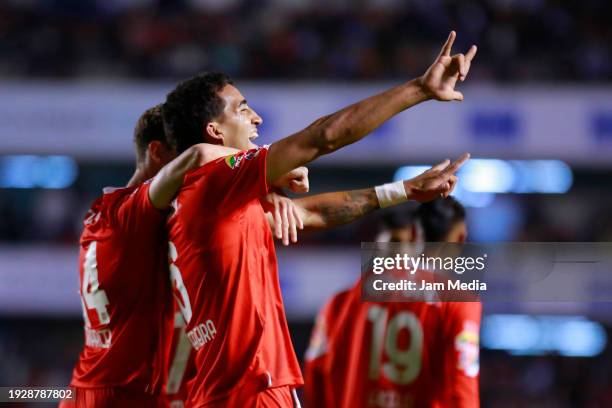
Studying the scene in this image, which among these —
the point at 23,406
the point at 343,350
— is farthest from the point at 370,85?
the point at 343,350

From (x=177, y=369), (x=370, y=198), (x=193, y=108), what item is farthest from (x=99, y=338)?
(x=370, y=198)

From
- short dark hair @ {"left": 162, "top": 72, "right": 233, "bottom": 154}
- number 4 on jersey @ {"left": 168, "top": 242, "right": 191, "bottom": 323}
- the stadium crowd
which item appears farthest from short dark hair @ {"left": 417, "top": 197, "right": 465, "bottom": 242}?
the stadium crowd

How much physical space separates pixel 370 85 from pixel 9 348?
263 inches

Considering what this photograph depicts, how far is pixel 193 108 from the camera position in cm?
404

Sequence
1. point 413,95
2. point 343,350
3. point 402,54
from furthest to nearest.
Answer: point 402,54, point 343,350, point 413,95

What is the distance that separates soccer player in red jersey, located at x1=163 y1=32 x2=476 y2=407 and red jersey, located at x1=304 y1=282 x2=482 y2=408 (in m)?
1.00

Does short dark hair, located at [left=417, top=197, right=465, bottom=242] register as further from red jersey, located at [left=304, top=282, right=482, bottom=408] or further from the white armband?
the white armband

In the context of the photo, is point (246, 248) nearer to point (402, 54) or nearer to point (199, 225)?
point (199, 225)

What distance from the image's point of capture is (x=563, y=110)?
1391cm

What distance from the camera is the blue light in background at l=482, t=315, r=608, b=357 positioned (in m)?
13.8

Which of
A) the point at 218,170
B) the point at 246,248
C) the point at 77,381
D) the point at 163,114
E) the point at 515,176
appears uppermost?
the point at 515,176

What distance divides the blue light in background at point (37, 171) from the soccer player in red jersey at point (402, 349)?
10.8m

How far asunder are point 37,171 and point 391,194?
38.9 feet

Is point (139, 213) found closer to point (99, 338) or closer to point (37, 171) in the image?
point (99, 338)
